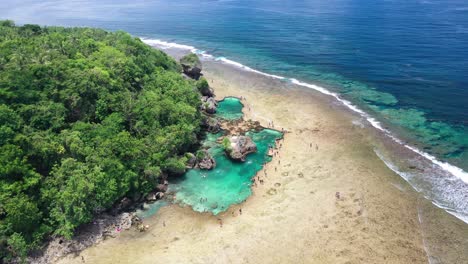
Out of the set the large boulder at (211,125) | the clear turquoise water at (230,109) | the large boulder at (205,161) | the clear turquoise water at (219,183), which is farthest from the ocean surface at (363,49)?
the large boulder at (205,161)

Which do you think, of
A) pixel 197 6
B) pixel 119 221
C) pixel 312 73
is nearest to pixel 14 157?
pixel 119 221

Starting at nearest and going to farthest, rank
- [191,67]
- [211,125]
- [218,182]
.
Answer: [218,182], [211,125], [191,67]

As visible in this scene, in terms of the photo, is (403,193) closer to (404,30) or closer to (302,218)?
(302,218)

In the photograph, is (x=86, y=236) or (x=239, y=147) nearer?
(x=86, y=236)

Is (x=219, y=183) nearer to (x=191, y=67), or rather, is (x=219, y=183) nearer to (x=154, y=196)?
(x=154, y=196)

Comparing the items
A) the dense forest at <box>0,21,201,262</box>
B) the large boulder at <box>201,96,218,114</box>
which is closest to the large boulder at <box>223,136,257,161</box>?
the dense forest at <box>0,21,201,262</box>

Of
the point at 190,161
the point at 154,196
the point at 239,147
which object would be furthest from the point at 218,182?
the point at 154,196

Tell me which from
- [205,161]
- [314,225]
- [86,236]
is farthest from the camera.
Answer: [205,161]
